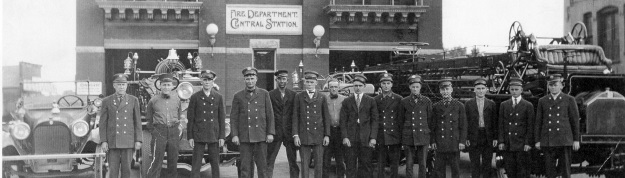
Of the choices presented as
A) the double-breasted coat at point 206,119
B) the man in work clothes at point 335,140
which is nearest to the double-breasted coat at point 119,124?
the double-breasted coat at point 206,119

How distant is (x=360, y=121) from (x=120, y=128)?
3.12 metres

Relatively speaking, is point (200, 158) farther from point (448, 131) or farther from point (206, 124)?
point (448, 131)

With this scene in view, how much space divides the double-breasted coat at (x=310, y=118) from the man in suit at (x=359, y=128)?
1.04ft

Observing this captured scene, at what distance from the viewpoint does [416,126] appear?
26.8 ft

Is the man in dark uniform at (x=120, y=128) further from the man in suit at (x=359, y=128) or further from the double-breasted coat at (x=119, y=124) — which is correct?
the man in suit at (x=359, y=128)

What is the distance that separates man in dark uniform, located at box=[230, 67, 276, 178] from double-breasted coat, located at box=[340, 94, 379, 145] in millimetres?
1024

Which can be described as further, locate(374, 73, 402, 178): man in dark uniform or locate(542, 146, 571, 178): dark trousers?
locate(374, 73, 402, 178): man in dark uniform

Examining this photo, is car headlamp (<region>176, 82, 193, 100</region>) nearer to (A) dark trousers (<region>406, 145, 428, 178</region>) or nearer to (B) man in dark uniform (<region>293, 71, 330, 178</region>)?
(B) man in dark uniform (<region>293, 71, 330, 178</region>)

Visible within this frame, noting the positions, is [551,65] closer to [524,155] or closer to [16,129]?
[524,155]

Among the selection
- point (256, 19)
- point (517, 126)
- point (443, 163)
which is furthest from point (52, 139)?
point (256, 19)

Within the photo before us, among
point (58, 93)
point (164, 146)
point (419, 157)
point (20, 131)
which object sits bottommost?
point (419, 157)

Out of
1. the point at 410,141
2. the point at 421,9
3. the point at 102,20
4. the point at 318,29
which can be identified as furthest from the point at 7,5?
the point at 421,9

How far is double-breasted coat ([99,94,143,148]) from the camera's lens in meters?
7.89

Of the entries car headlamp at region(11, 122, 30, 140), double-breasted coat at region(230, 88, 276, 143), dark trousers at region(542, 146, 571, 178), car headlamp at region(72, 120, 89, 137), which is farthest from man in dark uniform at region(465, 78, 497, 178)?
car headlamp at region(11, 122, 30, 140)
